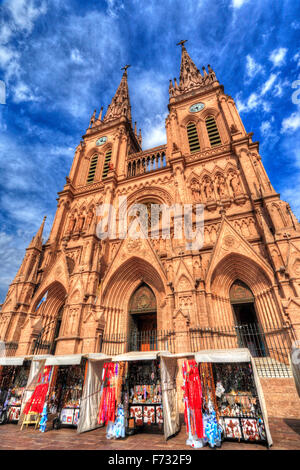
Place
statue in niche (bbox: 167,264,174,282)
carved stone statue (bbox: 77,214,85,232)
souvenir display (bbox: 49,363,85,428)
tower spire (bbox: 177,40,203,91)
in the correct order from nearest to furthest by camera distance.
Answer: souvenir display (bbox: 49,363,85,428)
statue in niche (bbox: 167,264,174,282)
carved stone statue (bbox: 77,214,85,232)
tower spire (bbox: 177,40,203,91)

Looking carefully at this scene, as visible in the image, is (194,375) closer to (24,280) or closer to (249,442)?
(249,442)

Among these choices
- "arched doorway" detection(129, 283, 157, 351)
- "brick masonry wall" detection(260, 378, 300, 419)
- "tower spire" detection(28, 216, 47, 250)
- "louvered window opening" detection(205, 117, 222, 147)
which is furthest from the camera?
"louvered window opening" detection(205, 117, 222, 147)

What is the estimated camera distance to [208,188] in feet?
52.4

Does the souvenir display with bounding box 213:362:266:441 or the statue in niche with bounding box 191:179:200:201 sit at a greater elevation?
the statue in niche with bounding box 191:179:200:201

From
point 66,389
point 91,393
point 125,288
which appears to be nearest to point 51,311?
point 125,288

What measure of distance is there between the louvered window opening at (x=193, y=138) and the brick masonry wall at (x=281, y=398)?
17.0 m

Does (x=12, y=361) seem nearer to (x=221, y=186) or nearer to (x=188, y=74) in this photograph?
(x=221, y=186)

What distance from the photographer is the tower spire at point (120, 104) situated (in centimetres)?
2937

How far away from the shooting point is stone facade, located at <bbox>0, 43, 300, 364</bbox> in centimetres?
1073

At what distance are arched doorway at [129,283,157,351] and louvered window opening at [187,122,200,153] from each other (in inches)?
501

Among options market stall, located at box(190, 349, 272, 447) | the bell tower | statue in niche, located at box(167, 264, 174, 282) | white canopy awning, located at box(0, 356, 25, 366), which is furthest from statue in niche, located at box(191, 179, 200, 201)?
white canopy awning, located at box(0, 356, 25, 366)

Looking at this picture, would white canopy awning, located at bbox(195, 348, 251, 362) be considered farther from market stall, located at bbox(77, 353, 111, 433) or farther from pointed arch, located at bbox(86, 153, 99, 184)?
pointed arch, located at bbox(86, 153, 99, 184)

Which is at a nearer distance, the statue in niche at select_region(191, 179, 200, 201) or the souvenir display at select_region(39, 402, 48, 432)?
the souvenir display at select_region(39, 402, 48, 432)

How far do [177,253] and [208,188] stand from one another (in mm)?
6405
